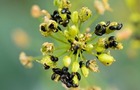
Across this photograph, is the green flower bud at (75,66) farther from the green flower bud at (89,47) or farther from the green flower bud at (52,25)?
the green flower bud at (52,25)

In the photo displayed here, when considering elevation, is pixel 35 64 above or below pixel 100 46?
above

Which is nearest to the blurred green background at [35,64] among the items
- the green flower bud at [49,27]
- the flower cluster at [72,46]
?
the flower cluster at [72,46]

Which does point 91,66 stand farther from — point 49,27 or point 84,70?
point 49,27

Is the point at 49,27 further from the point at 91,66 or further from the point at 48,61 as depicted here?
the point at 91,66

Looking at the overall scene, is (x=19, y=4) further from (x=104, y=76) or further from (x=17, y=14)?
(x=104, y=76)

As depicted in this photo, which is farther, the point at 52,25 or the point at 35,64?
the point at 35,64

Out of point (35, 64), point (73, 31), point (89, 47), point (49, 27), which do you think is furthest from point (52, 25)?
point (35, 64)

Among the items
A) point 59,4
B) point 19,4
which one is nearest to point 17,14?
point 19,4

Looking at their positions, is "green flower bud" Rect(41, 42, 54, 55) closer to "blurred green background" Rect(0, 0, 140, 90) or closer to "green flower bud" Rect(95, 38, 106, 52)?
"green flower bud" Rect(95, 38, 106, 52)

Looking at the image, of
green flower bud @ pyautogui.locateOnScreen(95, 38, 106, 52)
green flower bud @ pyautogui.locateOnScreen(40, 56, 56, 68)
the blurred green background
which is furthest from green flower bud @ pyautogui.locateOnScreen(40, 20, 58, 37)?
the blurred green background

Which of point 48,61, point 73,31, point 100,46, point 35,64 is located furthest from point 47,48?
point 35,64

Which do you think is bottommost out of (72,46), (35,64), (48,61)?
(48,61)
